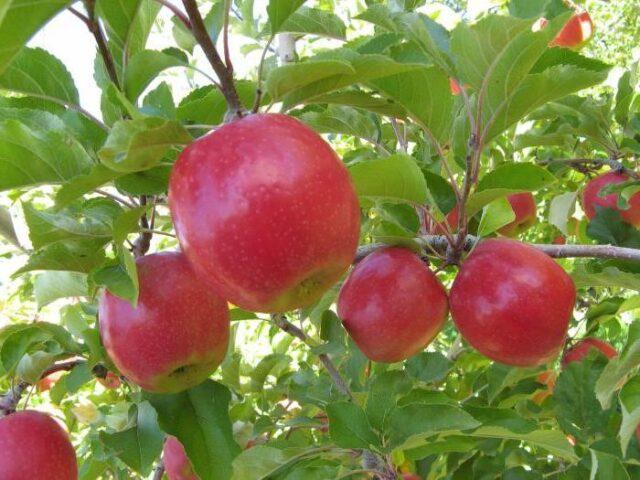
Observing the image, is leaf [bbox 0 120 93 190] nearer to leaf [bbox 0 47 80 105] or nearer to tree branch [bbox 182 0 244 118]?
leaf [bbox 0 47 80 105]

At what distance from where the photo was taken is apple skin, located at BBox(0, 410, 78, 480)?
1.38 meters

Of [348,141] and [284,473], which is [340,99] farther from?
[348,141]

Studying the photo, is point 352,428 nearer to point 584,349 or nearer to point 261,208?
point 261,208

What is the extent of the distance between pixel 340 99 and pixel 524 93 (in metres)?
0.31

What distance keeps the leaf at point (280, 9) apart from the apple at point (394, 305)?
19.9 inches

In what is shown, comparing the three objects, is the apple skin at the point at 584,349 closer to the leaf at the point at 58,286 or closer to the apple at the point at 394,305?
the apple at the point at 394,305

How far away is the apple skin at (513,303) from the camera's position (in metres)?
1.17

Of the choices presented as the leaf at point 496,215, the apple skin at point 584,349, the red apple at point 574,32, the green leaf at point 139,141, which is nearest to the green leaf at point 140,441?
the green leaf at point 139,141

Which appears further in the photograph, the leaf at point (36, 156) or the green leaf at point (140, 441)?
the green leaf at point (140, 441)

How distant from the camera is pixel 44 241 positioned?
1.00 metres

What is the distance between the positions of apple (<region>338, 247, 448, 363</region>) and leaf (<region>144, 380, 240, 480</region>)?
0.99ft

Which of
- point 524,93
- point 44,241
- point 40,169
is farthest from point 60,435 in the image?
point 524,93

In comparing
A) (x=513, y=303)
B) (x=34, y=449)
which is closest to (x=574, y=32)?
(x=513, y=303)

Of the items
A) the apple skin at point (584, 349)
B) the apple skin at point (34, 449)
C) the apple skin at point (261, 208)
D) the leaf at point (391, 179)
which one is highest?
the apple skin at point (261, 208)
